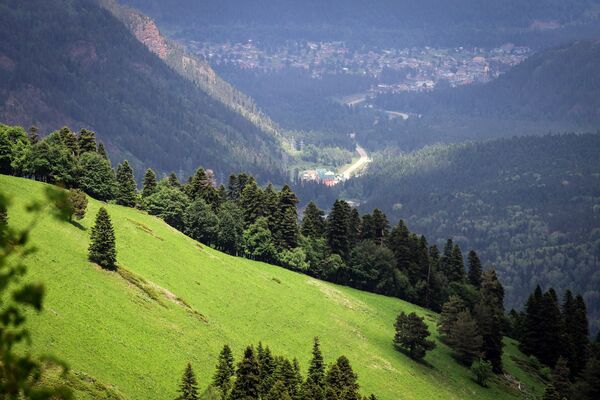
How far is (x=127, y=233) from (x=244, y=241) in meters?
37.6

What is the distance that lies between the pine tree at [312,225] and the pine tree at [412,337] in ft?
140

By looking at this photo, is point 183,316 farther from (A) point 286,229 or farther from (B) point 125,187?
(A) point 286,229

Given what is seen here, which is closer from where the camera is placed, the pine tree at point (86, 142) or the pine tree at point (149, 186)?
the pine tree at point (86, 142)

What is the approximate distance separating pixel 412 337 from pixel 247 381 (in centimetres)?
4843

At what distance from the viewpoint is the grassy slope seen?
68375 millimetres

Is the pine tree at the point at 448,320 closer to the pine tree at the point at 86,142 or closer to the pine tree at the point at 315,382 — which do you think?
the pine tree at the point at 315,382

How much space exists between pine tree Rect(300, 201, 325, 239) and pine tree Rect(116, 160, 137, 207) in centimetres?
3787

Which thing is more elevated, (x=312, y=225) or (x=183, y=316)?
(x=312, y=225)

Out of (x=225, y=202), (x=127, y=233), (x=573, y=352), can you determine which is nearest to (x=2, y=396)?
(x=127, y=233)

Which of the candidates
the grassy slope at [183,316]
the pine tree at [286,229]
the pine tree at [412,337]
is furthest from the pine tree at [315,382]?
the pine tree at [286,229]

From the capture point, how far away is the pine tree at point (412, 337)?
367ft

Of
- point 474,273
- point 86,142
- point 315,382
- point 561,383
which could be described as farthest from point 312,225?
point 315,382

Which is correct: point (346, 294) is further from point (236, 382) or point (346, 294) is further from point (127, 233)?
point (236, 382)

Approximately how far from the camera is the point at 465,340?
121750mm
